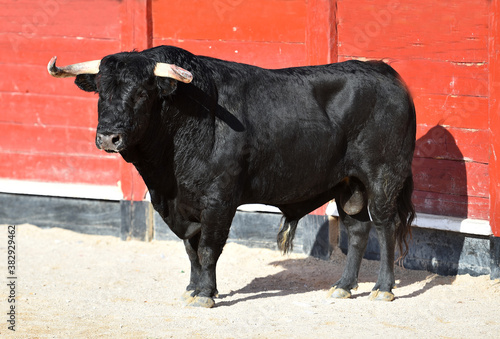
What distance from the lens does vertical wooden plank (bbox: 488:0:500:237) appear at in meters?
6.42

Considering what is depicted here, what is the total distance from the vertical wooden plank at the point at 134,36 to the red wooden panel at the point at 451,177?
259cm

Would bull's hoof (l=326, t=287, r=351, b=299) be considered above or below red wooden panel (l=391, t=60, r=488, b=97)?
below

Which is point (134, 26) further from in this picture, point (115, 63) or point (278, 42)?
point (115, 63)

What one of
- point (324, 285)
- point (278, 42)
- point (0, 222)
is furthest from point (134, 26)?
point (324, 285)

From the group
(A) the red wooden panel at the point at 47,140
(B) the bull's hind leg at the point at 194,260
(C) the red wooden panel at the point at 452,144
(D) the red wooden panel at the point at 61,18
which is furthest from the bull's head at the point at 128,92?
(A) the red wooden panel at the point at 47,140

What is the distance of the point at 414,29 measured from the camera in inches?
274

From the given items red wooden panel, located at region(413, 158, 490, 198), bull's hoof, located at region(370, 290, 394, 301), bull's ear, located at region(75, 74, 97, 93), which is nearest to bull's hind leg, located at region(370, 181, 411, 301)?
bull's hoof, located at region(370, 290, 394, 301)

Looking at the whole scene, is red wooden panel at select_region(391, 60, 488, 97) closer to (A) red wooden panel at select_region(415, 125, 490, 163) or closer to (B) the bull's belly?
(A) red wooden panel at select_region(415, 125, 490, 163)

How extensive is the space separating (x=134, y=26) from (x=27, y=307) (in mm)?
3103

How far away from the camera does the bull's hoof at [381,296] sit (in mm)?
6133

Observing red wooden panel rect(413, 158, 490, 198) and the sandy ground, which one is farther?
red wooden panel rect(413, 158, 490, 198)

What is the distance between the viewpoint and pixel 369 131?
20.2 ft

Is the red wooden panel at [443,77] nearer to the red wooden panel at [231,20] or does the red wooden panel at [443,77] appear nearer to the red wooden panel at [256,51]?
the red wooden panel at [256,51]

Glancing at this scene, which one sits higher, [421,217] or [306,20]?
[306,20]
